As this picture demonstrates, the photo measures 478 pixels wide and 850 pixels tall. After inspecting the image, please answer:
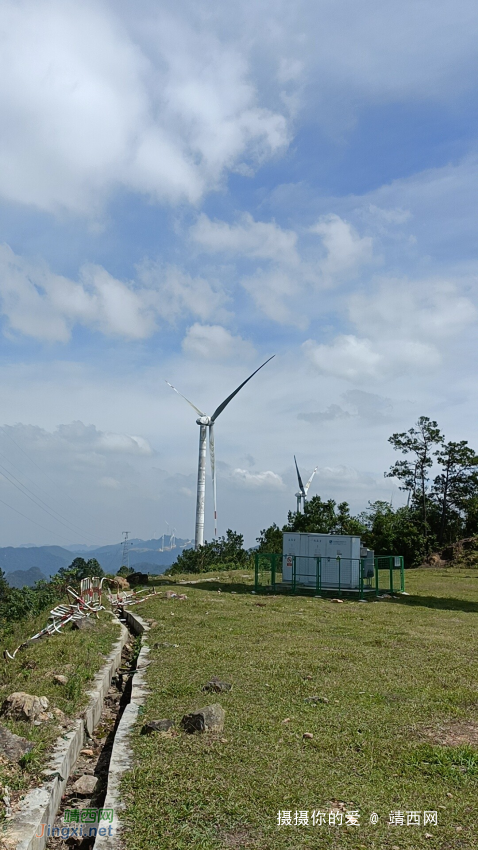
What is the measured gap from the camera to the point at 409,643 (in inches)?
448

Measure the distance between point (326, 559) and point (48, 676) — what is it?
16.3 metres

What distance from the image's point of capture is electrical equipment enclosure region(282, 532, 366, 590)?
22.9 metres

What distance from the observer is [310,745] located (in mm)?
5824

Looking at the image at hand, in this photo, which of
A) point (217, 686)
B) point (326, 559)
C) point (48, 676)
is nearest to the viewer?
point (217, 686)

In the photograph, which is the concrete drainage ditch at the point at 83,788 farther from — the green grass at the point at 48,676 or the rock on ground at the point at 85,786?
the green grass at the point at 48,676

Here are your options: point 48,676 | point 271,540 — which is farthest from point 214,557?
point 48,676

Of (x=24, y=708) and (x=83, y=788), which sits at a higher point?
(x=24, y=708)

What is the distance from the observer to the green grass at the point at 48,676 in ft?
17.5

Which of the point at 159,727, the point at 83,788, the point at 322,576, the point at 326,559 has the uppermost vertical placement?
the point at 326,559

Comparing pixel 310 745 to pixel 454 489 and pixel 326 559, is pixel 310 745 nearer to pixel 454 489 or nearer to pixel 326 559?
pixel 326 559

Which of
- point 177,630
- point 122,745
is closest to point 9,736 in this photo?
point 122,745

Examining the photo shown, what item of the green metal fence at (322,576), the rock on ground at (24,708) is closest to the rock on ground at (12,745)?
the rock on ground at (24,708)

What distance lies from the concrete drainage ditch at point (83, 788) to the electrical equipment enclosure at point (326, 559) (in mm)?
15360

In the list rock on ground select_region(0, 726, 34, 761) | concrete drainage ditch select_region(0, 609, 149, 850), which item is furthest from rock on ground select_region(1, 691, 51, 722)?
rock on ground select_region(0, 726, 34, 761)
